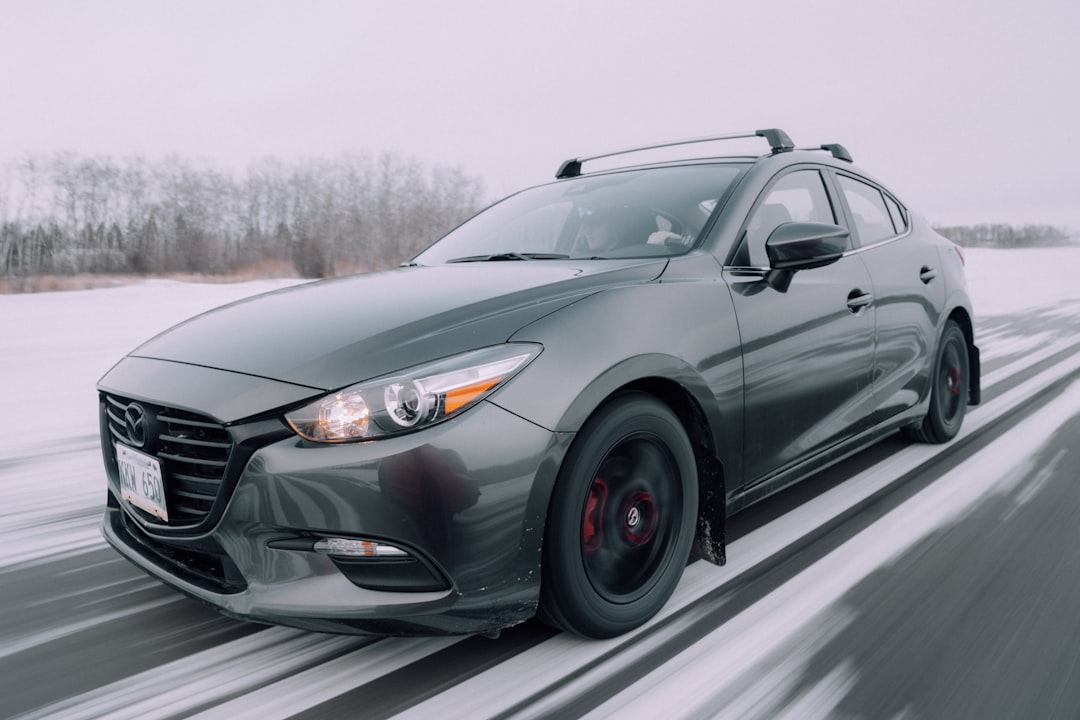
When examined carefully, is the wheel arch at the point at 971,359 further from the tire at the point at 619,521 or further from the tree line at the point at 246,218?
the tree line at the point at 246,218

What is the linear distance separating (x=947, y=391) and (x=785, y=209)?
187cm

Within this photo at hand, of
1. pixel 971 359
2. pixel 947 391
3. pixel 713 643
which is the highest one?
pixel 971 359

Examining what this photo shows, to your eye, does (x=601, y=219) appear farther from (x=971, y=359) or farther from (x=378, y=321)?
(x=971, y=359)

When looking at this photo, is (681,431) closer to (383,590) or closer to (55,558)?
(383,590)

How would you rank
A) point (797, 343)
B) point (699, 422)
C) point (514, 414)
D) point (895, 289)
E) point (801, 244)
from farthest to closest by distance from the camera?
point (895, 289) → point (797, 343) → point (801, 244) → point (699, 422) → point (514, 414)

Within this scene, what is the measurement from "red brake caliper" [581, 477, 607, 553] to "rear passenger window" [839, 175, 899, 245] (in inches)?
81.5

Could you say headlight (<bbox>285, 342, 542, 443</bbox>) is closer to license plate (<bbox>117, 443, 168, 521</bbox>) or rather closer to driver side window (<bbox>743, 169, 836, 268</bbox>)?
license plate (<bbox>117, 443, 168, 521</bbox>)

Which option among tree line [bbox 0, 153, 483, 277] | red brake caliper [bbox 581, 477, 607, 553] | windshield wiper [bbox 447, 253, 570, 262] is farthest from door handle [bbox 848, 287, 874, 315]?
tree line [bbox 0, 153, 483, 277]

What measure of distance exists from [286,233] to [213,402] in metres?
53.4

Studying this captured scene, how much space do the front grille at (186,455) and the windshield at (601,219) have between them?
1.51 metres

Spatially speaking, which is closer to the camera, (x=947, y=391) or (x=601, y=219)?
(x=601, y=219)

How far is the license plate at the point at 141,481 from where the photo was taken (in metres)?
2.34

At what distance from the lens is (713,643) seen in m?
2.43

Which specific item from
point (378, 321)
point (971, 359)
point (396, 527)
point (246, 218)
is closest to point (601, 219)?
point (378, 321)
